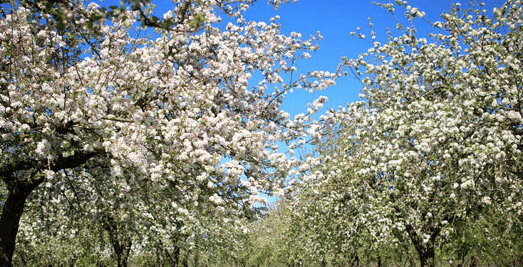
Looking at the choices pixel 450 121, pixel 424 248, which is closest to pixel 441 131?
pixel 450 121

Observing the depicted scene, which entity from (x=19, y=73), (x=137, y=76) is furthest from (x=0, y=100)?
(x=137, y=76)

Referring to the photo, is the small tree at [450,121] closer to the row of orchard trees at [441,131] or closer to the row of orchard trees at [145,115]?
the row of orchard trees at [441,131]

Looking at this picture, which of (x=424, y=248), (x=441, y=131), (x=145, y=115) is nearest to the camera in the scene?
(x=145, y=115)

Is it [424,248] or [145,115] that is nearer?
[145,115]

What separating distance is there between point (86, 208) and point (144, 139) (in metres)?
6.52

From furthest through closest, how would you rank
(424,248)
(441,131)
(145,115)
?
(424,248), (441,131), (145,115)

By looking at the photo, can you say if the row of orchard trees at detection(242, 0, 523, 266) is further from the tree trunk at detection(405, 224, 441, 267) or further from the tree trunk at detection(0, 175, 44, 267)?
the tree trunk at detection(0, 175, 44, 267)

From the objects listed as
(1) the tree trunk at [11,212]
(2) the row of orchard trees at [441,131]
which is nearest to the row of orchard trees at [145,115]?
(1) the tree trunk at [11,212]

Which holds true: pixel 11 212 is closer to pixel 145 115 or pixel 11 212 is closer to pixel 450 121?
pixel 145 115

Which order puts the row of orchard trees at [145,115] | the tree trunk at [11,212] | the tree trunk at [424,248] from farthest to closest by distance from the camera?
1. the tree trunk at [424,248]
2. the tree trunk at [11,212]
3. the row of orchard trees at [145,115]

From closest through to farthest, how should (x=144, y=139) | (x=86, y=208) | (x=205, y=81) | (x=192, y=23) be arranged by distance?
(x=192, y=23)
(x=144, y=139)
(x=205, y=81)
(x=86, y=208)

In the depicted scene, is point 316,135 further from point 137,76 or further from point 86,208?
point 86,208

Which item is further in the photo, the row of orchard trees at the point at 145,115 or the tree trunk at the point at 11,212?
the tree trunk at the point at 11,212

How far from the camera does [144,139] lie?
738 cm
